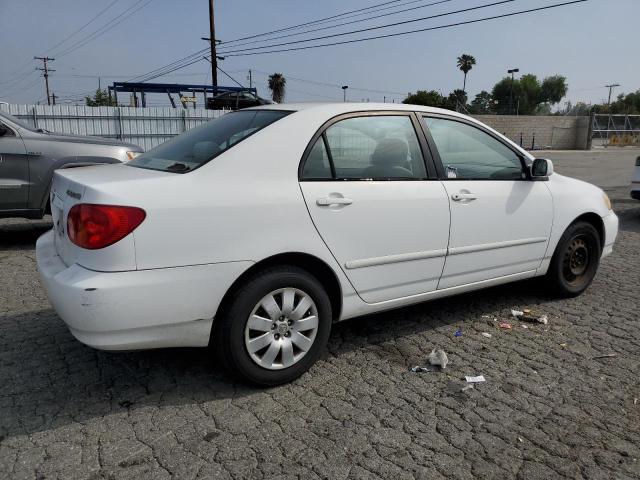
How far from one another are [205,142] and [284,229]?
2.91 feet

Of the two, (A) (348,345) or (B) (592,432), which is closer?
(B) (592,432)

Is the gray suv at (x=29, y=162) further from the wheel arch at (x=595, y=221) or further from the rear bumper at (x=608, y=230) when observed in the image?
the rear bumper at (x=608, y=230)

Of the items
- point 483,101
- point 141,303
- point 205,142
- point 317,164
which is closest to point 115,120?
point 205,142

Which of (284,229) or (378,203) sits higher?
(378,203)

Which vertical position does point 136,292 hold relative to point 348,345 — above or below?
above

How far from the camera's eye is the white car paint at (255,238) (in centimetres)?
261

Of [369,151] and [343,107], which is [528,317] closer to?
[369,151]

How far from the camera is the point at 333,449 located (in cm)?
257

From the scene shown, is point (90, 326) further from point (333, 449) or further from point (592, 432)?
point (592, 432)

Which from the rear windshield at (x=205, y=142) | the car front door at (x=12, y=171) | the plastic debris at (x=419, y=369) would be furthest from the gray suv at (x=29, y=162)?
the plastic debris at (x=419, y=369)

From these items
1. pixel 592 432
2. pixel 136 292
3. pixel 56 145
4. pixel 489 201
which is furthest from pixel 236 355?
pixel 56 145

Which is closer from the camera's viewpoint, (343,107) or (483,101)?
(343,107)

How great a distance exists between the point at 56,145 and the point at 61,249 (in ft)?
13.3

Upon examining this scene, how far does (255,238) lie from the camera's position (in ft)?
9.38
